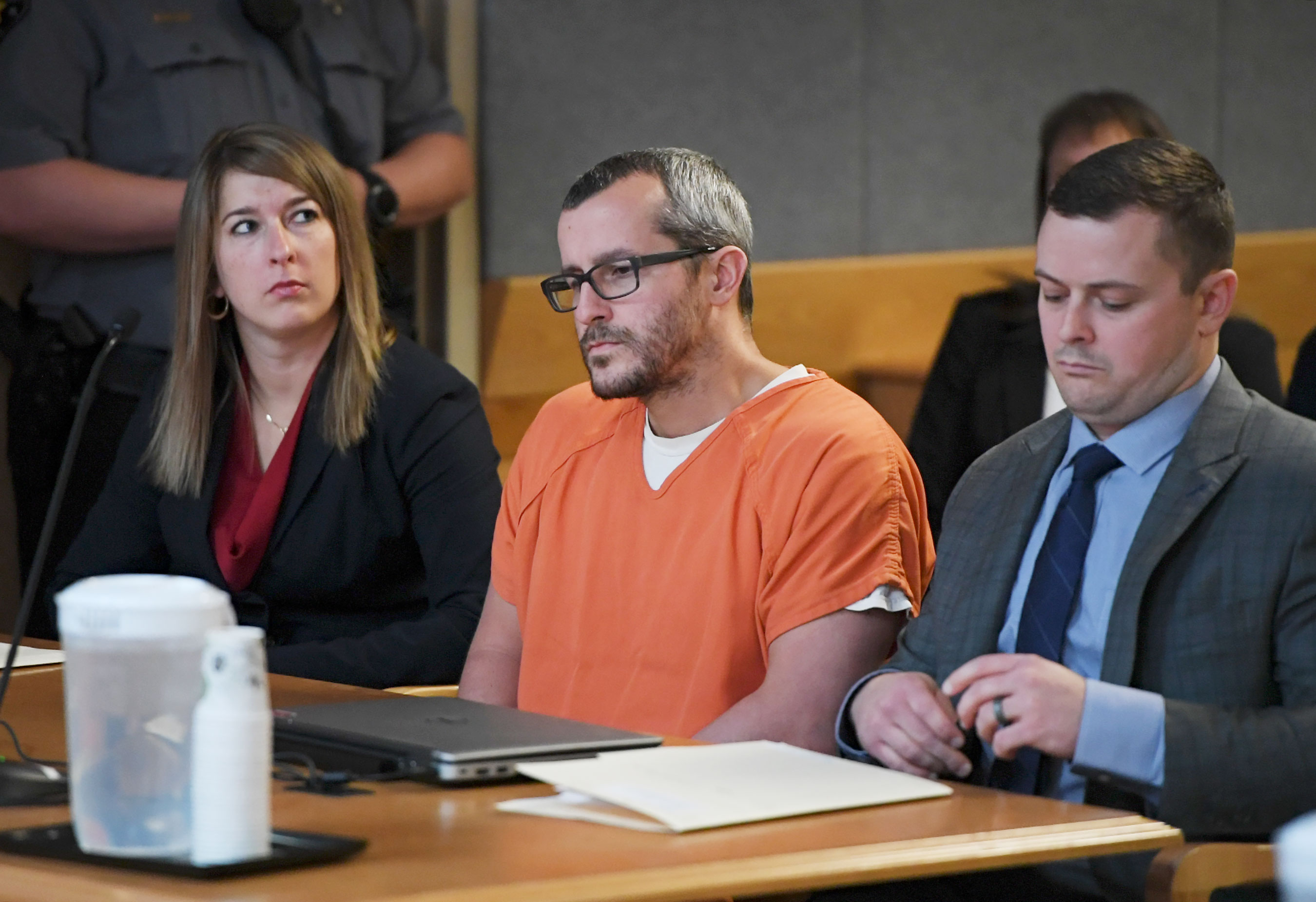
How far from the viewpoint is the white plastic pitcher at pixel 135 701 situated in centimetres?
112

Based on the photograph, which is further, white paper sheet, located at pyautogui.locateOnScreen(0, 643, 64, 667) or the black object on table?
white paper sheet, located at pyautogui.locateOnScreen(0, 643, 64, 667)

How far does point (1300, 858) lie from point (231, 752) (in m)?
0.71

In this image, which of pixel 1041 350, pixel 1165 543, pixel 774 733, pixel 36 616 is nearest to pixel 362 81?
pixel 36 616

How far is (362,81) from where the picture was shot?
11.5 feet

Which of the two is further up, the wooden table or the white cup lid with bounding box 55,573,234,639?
the white cup lid with bounding box 55,573,234,639

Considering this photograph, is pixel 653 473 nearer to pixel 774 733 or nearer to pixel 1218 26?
pixel 774 733

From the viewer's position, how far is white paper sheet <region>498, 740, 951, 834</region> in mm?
1273

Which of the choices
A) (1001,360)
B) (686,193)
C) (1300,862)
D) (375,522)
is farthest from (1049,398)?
(1300,862)

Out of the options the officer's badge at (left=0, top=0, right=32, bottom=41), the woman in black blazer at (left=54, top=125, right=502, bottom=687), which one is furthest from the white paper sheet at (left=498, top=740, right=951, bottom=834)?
the officer's badge at (left=0, top=0, right=32, bottom=41)

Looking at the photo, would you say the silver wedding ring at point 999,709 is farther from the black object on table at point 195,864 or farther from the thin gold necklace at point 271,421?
the thin gold necklace at point 271,421

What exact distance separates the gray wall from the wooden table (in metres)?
2.92

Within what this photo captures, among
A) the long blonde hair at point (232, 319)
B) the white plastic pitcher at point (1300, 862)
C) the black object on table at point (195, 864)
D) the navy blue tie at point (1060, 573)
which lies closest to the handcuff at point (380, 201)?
the long blonde hair at point (232, 319)

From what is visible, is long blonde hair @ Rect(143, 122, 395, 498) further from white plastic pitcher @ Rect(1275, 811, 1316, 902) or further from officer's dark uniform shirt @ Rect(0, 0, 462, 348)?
white plastic pitcher @ Rect(1275, 811, 1316, 902)

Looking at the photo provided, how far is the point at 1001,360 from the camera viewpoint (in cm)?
310
